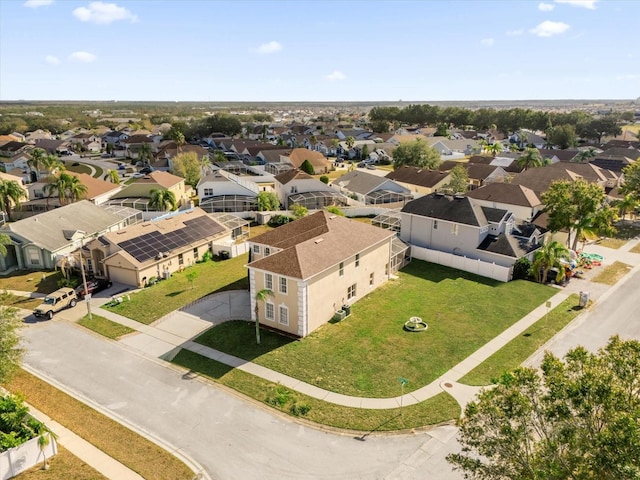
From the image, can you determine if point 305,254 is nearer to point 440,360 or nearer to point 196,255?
point 440,360

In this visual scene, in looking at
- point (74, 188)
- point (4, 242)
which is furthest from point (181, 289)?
point (74, 188)

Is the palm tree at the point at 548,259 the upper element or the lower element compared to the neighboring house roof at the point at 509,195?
lower

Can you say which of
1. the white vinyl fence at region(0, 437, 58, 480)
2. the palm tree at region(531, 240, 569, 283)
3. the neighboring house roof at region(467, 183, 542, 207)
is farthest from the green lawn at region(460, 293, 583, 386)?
the white vinyl fence at region(0, 437, 58, 480)

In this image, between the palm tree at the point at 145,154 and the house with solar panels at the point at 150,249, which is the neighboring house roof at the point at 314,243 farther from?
the palm tree at the point at 145,154

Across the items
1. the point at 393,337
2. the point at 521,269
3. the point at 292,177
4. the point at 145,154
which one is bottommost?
the point at 393,337

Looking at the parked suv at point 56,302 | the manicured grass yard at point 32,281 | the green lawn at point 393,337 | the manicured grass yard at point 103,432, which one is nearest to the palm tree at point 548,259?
the green lawn at point 393,337

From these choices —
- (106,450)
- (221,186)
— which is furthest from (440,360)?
(221,186)

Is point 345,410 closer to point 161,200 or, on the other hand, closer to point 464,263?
point 464,263
